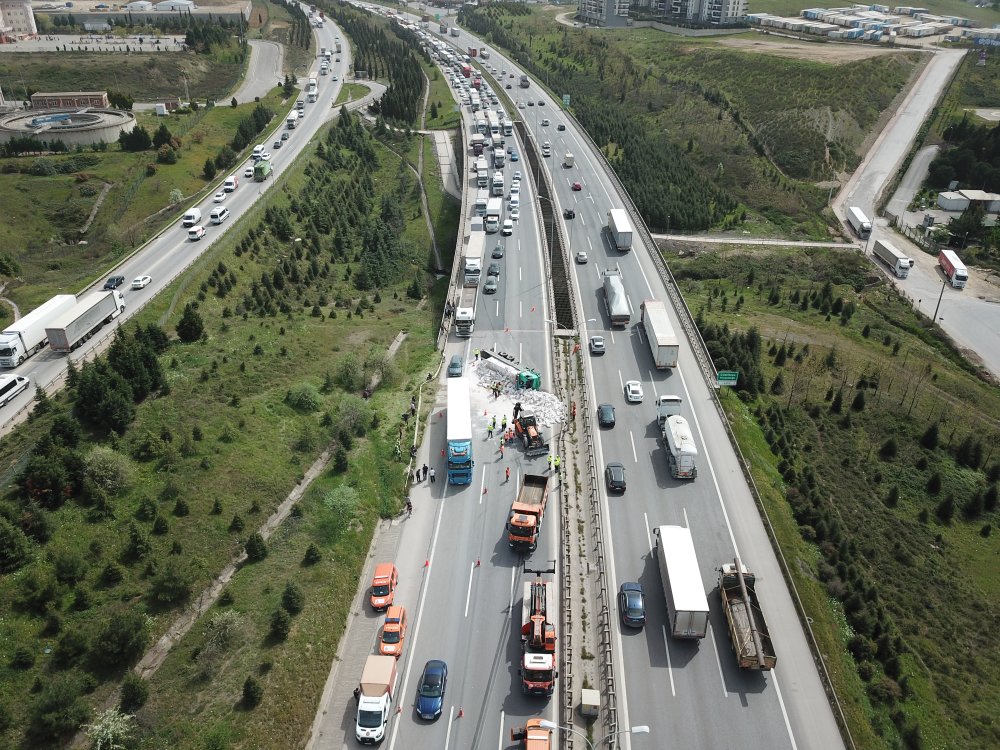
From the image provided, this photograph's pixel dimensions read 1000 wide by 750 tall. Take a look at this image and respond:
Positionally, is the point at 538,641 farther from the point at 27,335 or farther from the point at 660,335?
the point at 27,335

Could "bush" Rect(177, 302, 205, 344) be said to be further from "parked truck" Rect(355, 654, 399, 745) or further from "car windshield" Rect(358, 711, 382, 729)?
"car windshield" Rect(358, 711, 382, 729)

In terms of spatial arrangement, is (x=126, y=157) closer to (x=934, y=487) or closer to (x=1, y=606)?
(x=1, y=606)

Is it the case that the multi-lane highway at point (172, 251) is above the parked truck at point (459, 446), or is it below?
Result: above

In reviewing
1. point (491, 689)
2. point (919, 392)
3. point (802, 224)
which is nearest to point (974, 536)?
point (919, 392)

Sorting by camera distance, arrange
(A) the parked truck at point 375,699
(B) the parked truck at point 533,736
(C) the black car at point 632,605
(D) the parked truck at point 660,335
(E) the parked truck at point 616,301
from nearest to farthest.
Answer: (B) the parked truck at point 533,736, (A) the parked truck at point 375,699, (C) the black car at point 632,605, (D) the parked truck at point 660,335, (E) the parked truck at point 616,301

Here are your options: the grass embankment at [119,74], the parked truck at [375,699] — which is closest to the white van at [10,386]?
the parked truck at [375,699]

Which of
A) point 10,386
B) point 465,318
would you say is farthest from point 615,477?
point 10,386

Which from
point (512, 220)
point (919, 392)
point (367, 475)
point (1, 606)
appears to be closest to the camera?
point (1, 606)

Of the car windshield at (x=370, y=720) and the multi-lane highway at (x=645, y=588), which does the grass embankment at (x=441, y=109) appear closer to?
the multi-lane highway at (x=645, y=588)
